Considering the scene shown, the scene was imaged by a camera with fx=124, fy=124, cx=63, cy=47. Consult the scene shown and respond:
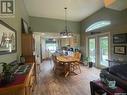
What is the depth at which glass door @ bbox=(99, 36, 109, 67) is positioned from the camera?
6.46 metres

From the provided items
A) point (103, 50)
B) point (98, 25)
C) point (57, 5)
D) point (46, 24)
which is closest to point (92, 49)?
point (103, 50)

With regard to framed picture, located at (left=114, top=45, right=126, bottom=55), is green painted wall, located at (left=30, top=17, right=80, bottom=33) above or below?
above

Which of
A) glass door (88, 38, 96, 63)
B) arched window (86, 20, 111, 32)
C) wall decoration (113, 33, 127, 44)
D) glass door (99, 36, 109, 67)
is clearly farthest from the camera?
glass door (88, 38, 96, 63)

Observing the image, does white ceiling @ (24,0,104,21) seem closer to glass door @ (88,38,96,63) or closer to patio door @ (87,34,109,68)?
patio door @ (87,34,109,68)

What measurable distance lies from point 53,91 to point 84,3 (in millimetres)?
4019

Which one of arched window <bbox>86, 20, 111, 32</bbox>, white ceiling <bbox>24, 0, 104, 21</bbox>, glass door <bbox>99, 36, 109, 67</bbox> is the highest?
white ceiling <bbox>24, 0, 104, 21</bbox>

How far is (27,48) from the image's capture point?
16.0ft

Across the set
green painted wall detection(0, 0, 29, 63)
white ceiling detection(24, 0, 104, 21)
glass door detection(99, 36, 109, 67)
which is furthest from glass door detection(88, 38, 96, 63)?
green painted wall detection(0, 0, 29, 63)

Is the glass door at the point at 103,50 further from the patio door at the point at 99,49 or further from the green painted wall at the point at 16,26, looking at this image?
the green painted wall at the point at 16,26

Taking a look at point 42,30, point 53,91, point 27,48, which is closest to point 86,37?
point 42,30

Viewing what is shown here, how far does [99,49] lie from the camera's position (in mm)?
7055

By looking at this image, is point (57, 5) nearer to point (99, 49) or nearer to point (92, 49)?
point (99, 49)

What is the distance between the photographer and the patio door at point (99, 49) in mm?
6504

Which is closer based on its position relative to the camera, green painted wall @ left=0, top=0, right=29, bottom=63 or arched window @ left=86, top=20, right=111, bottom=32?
green painted wall @ left=0, top=0, right=29, bottom=63
